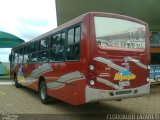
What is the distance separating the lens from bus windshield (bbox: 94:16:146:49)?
27.9 ft

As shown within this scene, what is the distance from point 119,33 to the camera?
8.91 m

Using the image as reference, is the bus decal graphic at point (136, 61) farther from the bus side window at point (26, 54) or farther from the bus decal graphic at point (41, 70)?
the bus side window at point (26, 54)

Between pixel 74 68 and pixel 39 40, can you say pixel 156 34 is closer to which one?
pixel 39 40

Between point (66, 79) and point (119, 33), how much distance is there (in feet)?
6.65

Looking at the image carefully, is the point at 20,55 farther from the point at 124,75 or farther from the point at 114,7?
the point at 124,75

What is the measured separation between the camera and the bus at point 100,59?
820 centimetres

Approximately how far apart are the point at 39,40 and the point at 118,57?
17.8 feet

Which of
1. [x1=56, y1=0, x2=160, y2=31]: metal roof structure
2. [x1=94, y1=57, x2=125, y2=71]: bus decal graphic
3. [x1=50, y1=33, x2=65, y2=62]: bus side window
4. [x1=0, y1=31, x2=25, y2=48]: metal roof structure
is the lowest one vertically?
[x1=94, y1=57, x2=125, y2=71]: bus decal graphic

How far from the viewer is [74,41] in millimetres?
9008

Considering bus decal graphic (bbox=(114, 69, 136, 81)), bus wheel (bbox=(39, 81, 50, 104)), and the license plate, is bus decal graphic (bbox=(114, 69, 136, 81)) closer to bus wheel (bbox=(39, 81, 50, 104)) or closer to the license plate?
the license plate

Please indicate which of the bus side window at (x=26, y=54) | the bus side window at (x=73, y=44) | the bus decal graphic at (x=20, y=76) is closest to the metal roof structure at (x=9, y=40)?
the bus decal graphic at (x=20, y=76)

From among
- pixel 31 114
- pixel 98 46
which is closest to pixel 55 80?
pixel 31 114

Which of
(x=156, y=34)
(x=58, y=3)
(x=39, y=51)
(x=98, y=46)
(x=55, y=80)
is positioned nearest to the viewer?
(x=98, y=46)

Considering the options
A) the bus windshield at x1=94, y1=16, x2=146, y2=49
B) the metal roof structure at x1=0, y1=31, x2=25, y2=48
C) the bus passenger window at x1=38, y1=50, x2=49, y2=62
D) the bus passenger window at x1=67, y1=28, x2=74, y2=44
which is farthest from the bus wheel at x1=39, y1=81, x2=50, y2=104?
the metal roof structure at x1=0, y1=31, x2=25, y2=48
